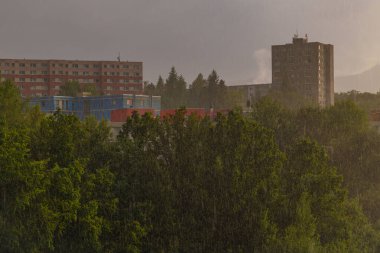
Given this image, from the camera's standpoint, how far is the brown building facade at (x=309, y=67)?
187 metres

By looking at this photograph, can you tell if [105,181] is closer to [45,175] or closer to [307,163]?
[45,175]

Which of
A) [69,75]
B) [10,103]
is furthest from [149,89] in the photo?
[10,103]

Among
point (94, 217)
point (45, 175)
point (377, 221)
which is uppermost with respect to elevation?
point (45, 175)

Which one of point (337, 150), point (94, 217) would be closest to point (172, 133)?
point (94, 217)

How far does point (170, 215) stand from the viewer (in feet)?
134

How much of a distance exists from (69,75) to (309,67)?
2624 inches

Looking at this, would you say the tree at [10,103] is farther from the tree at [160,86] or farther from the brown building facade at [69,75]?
the tree at [160,86]

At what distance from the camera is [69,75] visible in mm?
165125

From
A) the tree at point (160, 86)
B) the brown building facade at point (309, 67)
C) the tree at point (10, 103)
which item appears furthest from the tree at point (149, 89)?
the tree at point (10, 103)

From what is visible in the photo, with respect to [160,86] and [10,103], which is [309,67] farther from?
[10,103]

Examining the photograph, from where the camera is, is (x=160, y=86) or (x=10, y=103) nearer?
(x=10, y=103)

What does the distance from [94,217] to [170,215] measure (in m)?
5.58

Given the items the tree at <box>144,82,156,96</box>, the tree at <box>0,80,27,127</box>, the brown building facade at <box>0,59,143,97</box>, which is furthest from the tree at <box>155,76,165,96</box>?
the tree at <box>0,80,27,127</box>

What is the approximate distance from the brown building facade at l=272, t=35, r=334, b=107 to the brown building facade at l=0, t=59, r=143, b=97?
43.8 m
